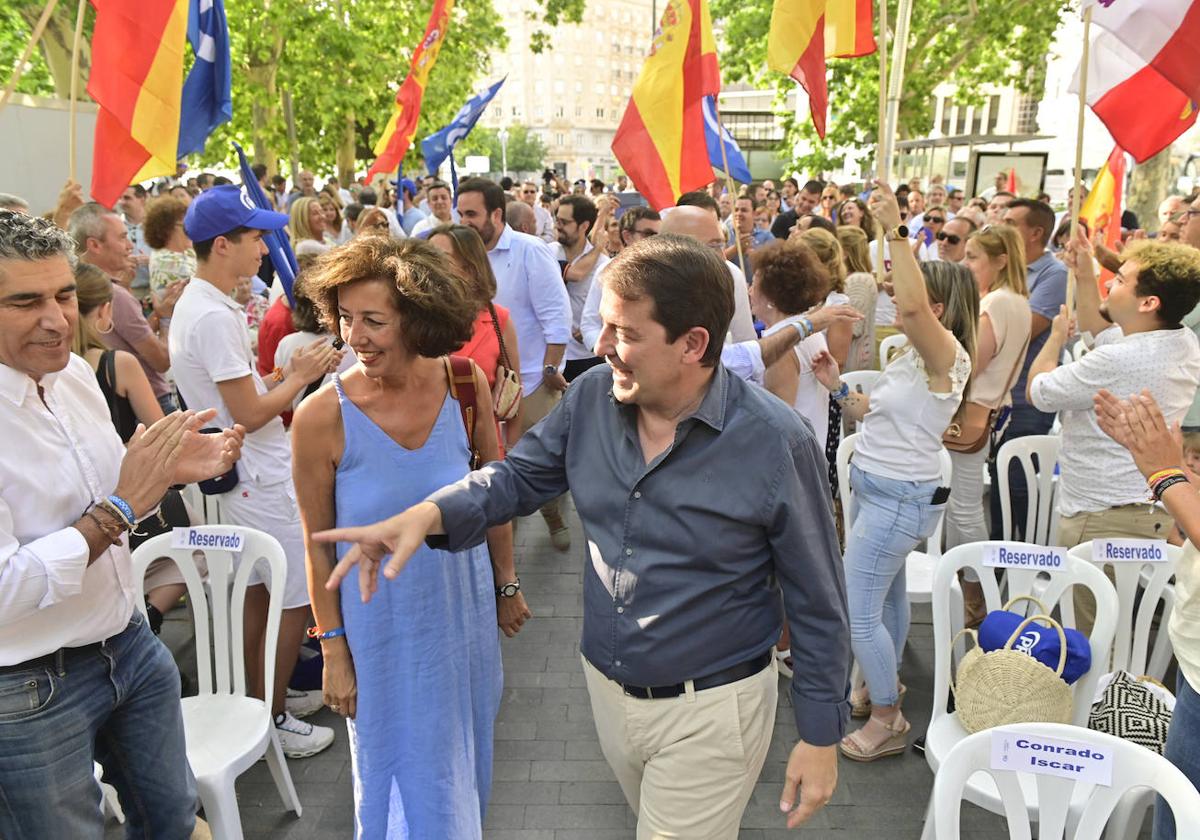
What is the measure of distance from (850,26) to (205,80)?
3948mm

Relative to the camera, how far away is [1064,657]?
262 centimetres

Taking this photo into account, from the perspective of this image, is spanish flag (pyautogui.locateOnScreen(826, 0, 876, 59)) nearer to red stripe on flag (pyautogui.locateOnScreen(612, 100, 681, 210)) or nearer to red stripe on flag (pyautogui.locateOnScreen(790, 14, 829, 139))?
red stripe on flag (pyautogui.locateOnScreen(790, 14, 829, 139))

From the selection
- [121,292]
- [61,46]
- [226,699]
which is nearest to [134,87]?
[121,292]

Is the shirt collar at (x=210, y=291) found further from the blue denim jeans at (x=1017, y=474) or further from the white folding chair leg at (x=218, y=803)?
the blue denim jeans at (x=1017, y=474)

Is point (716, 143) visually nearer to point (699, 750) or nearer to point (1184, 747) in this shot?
point (1184, 747)

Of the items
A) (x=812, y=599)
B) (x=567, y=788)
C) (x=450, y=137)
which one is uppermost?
(x=450, y=137)

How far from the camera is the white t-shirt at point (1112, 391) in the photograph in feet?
10.2

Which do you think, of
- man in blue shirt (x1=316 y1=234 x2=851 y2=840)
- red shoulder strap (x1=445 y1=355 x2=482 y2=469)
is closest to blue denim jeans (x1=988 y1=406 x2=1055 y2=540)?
man in blue shirt (x1=316 y1=234 x2=851 y2=840)

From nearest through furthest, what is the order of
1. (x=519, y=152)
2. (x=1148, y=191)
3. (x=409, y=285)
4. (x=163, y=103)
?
(x=409, y=285) < (x=163, y=103) < (x=1148, y=191) < (x=519, y=152)

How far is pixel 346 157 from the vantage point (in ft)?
71.9

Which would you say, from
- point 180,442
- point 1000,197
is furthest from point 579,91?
point 180,442

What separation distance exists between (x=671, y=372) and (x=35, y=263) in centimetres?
145

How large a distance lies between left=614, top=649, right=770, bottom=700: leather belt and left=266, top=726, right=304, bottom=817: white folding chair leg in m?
1.71

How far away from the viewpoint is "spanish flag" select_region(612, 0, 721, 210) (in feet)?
17.5
